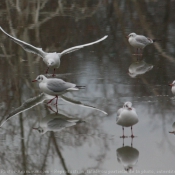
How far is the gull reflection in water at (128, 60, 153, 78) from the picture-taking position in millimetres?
10955

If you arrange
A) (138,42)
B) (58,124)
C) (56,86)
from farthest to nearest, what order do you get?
1. (138,42)
2. (56,86)
3. (58,124)

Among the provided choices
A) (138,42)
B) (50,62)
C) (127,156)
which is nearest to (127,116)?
(127,156)

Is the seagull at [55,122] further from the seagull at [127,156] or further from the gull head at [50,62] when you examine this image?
the gull head at [50,62]

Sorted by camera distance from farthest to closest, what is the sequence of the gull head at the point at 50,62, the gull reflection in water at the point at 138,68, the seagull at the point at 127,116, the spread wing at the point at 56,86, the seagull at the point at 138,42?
1. the seagull at the point at 138,42
2. the gull reflection in water at the point at 138,68
3. the gull head at the point at 50,62
4. the spread wing at the point at 56,86
5. the seagull at the point at 127,116

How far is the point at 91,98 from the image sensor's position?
9.41 meters

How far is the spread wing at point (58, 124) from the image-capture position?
8.01 metres

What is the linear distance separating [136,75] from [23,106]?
2.73 meters

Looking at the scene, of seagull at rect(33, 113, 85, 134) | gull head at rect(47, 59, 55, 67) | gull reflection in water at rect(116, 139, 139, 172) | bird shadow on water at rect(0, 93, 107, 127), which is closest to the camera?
gull reflection in water at rect(116, 139, 139, 172)

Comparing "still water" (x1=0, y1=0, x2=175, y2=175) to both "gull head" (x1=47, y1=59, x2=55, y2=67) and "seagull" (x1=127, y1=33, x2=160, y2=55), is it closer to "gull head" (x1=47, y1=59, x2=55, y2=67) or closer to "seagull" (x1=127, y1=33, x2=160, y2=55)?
"seagull" (x1=127, y1=33, x2=160, y2=55)

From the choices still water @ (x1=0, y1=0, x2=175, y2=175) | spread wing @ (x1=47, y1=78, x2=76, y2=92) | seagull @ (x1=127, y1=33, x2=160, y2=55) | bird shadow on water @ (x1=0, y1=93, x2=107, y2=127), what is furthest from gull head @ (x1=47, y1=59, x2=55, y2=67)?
seagull @ (x1=127, y1=33, x2=160, y2=55)

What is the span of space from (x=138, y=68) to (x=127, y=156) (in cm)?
465

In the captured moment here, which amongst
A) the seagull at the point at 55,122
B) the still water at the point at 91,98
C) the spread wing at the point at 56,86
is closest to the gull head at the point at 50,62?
the still water at the point at 91,98

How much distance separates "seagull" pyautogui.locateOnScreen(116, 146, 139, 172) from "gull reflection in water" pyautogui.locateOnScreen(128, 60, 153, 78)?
3.73 meters

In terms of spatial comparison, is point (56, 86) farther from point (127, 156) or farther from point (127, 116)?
point (127, 156)
